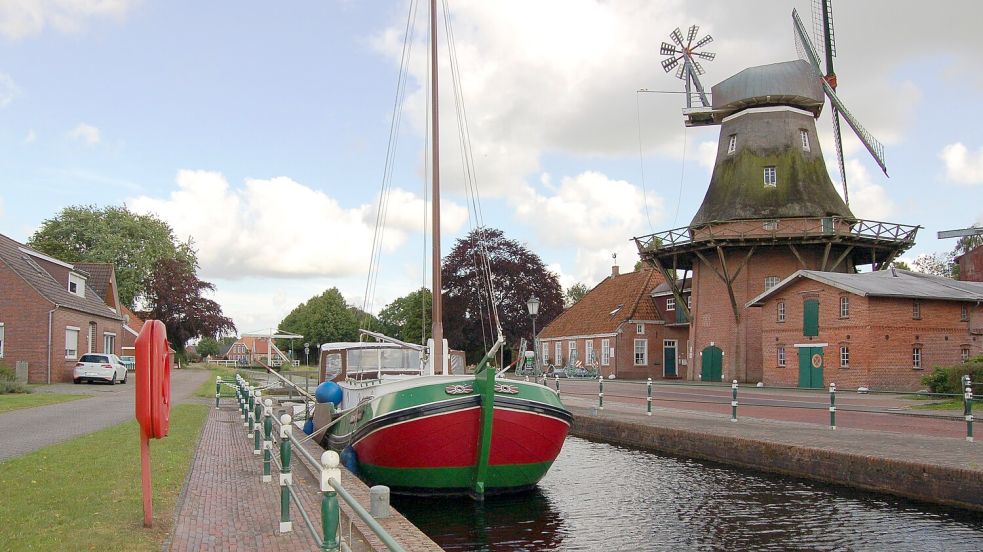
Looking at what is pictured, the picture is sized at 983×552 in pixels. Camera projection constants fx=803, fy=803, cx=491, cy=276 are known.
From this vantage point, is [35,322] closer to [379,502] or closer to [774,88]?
[379,502]

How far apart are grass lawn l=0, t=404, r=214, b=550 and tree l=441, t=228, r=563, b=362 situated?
47.4 metres

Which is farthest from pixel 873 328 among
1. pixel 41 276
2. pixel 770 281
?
pixel 41 276

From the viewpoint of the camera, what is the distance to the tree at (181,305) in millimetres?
68188

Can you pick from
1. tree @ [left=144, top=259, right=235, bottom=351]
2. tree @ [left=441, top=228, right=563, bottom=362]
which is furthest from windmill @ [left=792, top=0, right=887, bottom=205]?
A: tree @ [left=144, top=259, right=235, bottom=351]

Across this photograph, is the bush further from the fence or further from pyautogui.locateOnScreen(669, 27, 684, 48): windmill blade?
pyautogui.locateOnScreen(669, 27, 684, 48): windmill blade

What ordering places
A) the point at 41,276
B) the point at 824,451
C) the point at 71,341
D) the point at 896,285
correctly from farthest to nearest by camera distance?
the point at 41,276 → the point at 71,341 → the point at 896,285 → the point at 824,451

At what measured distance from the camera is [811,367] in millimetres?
37562

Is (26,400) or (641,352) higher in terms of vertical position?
(641,352)

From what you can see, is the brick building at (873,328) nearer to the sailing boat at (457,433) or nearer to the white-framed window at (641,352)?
the white-framed window at (641,352)

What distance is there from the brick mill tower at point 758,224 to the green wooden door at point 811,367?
3.23 m

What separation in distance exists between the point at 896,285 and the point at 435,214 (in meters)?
26.6

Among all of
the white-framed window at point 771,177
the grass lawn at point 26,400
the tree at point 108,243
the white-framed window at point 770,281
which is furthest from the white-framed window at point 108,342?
the white-framed window at point 771,177

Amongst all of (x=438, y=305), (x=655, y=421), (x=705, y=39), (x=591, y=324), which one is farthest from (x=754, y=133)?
(x=438, y=305)

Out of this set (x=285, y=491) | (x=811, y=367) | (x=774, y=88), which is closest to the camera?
(x=285, y=491)
